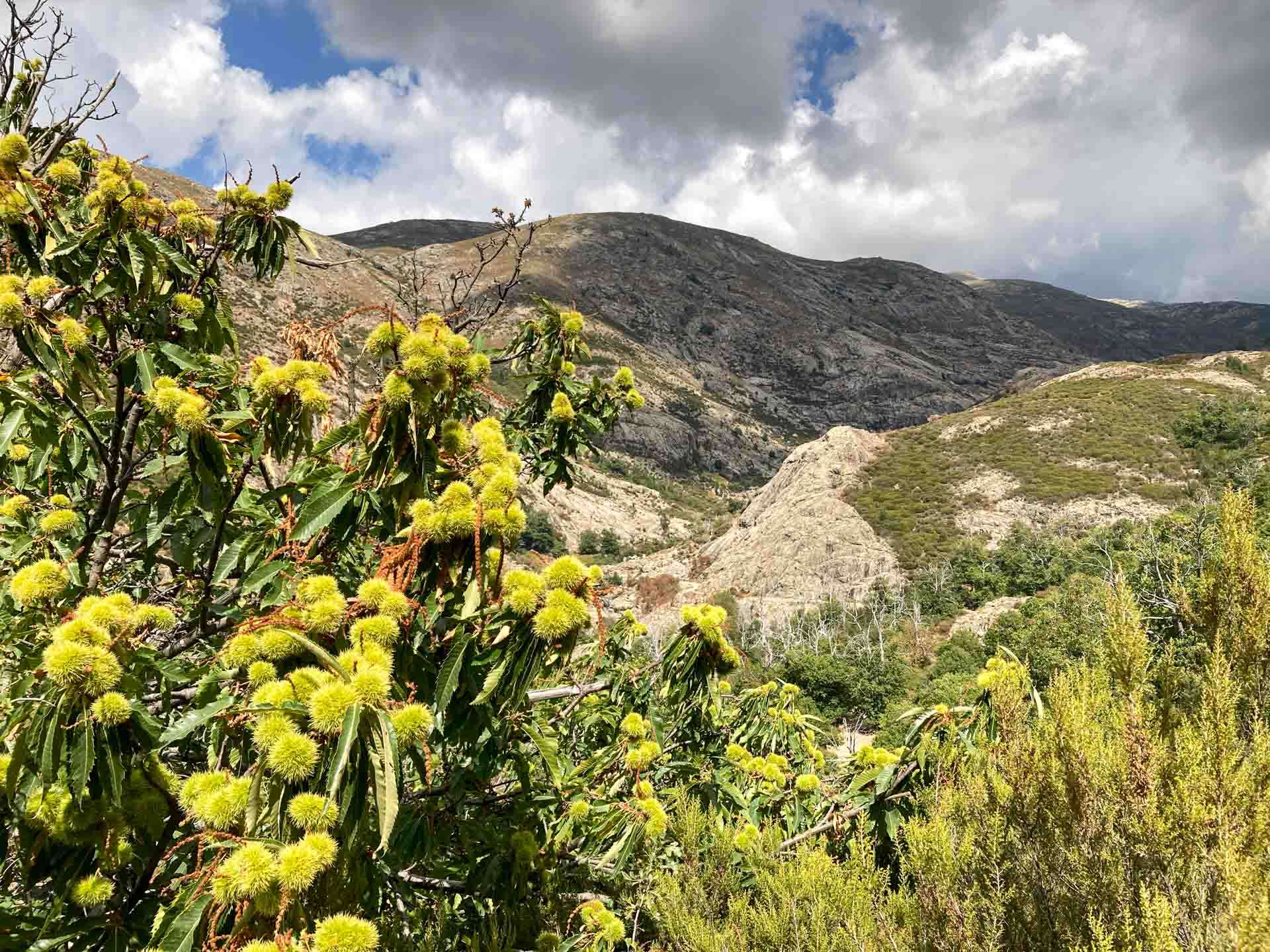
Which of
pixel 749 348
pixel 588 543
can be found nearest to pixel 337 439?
pixel 588 543

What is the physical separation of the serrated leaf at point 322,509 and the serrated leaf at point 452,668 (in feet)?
1.90

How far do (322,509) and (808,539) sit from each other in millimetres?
49876

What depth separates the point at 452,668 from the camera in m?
1.81

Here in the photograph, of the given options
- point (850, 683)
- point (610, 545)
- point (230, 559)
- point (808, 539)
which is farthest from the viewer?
point (610, 545)

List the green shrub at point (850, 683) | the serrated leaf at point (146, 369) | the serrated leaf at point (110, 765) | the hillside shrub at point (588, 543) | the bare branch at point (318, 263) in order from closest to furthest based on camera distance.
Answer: the serrated leaf at point (110, 765), the serrated leaf at point (146, 369), the bare branch at point (318, 263), the green shrub at point (850, 683), the hillside shrub at point (588, 543)

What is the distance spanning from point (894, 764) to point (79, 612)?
4.45m

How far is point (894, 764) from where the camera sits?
14.0 ft

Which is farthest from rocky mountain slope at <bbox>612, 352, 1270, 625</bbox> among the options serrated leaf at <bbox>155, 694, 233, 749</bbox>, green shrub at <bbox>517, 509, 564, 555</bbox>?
serrated leaf at <bbox>155, 694, 233, 749</bbox>

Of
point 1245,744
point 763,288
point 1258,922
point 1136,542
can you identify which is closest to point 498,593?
point 1258,922

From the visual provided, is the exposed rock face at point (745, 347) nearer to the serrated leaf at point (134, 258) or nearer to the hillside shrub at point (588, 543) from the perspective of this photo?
the hillside shrub at point (588, 543)

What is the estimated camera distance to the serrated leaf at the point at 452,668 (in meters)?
1.76

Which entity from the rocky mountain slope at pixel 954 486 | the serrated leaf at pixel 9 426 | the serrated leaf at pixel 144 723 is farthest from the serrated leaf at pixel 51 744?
the rocky mountain slope at pixel 954 486

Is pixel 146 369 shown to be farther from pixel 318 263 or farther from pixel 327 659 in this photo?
pixel 327 659

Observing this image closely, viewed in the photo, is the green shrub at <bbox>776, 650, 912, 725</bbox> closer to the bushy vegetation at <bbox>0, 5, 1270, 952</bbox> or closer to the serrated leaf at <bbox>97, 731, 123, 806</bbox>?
the bushy vegetation at <bbox>0, 5, 1270, 952</bbox>
